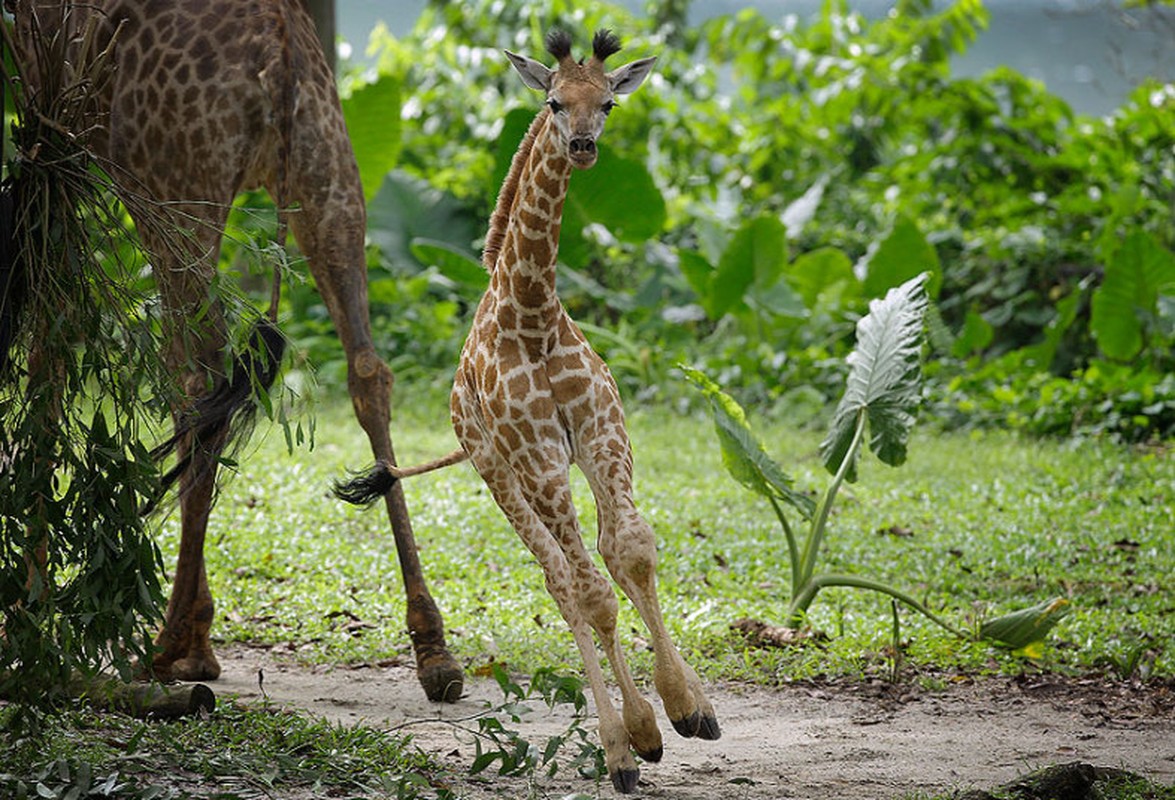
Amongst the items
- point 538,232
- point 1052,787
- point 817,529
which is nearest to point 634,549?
point 538,232

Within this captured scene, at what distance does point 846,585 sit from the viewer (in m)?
5.25

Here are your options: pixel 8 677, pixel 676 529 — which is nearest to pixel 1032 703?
pixel 676 529

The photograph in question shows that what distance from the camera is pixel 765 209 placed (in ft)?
41.3

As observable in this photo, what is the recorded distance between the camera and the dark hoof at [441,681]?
4.74 m

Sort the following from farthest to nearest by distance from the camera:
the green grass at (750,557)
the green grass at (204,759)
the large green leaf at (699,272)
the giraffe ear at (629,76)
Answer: the large green leaf at (699,272)
the green grass at (750,557)
the giraffe ear at (629,76)
the green grass at (204,759)

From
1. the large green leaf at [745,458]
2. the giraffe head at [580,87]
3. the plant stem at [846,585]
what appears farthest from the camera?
the large green leaf at [745,458]

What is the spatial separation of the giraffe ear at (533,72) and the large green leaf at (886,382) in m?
2.26

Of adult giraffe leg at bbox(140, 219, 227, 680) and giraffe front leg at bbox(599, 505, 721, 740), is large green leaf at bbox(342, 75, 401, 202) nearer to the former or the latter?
adult giraffe leg at bbox(140, 219, 227, 680)

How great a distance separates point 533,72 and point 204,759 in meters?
2.05

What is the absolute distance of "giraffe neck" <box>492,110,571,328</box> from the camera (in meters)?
3.90

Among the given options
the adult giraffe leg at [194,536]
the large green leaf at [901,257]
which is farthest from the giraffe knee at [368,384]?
the large green leaf at [901,257]

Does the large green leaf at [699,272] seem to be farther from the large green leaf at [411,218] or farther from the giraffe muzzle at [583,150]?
the giraffe muzzle at [583,150]

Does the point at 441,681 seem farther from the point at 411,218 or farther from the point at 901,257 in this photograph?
the point at 411,218

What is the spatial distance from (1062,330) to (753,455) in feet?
15.6
